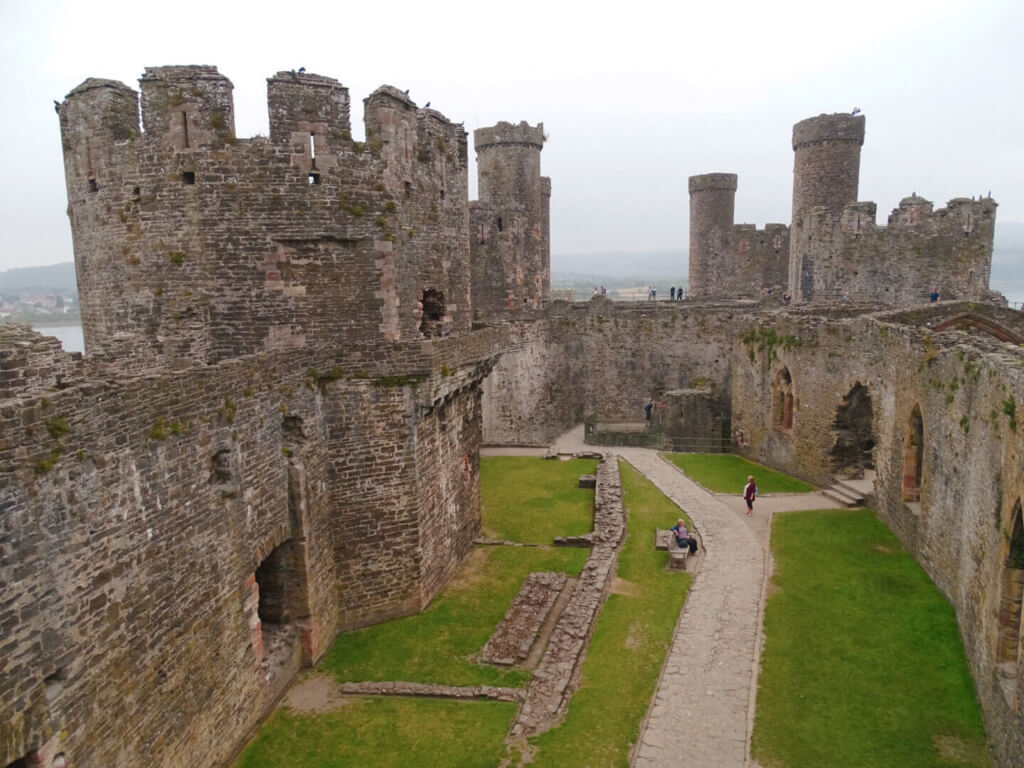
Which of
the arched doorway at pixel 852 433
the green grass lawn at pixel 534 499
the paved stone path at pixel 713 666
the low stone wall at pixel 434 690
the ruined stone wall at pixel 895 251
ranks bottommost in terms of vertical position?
the low stone wall at pixel 434 690

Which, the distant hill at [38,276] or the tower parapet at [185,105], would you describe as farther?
the distant hill at [38,276]

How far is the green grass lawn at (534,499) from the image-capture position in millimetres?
17406

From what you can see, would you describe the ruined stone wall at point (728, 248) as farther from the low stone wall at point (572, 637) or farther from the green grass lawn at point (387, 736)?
the green grass lawn at point (387, 736)

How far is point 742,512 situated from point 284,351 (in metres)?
12.2

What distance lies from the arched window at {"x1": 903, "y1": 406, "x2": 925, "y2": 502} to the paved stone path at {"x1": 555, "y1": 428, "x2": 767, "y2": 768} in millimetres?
3202

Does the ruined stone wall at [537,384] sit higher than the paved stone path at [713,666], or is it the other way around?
the ruined stone wall at [537,384]

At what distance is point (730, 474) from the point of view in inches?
874

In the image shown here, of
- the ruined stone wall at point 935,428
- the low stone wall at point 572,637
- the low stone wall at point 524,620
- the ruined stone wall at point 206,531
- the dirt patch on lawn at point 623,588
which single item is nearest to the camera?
the ruined stone wall at point 206,531

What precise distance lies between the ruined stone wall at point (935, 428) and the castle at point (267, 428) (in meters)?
0.08

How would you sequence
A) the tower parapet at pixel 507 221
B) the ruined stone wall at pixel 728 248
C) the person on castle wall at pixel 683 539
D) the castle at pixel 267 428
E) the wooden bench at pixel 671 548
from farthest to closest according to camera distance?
the ruined stone wall at pixel 728 248 → the tower parapet at pixel 507 221 → the person on castle wall at pixel 683 539 → the wooden bench at pixel 671 548 → the castle at pixel 267 428

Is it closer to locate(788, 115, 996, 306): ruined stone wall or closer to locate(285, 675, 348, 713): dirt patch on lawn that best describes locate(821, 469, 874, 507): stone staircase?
locate(788, 115, 996, 306): ruined stone wall

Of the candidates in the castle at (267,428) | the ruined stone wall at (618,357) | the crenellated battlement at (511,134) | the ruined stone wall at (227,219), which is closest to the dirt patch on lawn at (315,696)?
the castle at (267,428)

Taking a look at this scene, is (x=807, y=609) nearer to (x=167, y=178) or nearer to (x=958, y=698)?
(x=958, y=698)

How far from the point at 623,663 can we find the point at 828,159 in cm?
2561
